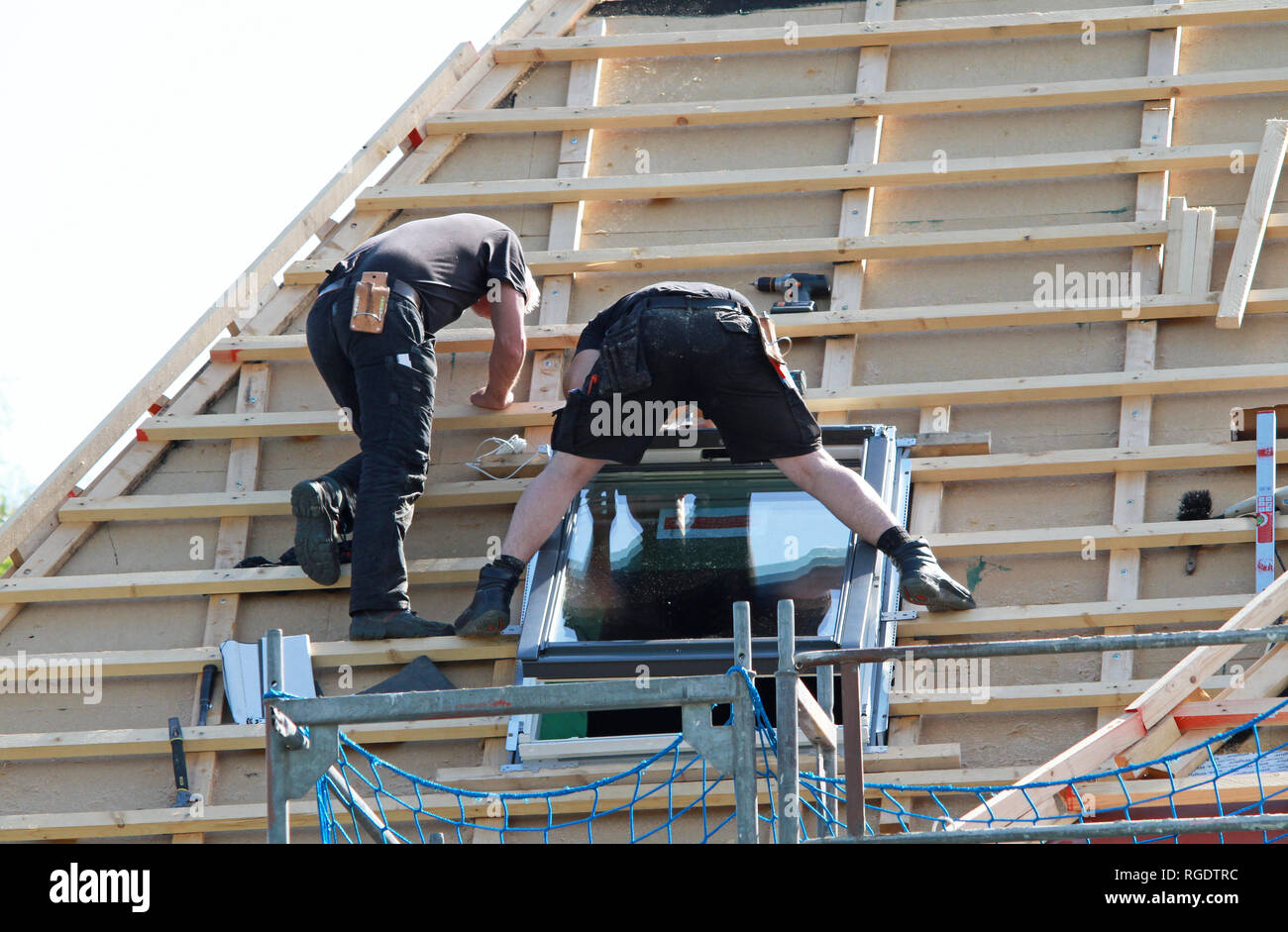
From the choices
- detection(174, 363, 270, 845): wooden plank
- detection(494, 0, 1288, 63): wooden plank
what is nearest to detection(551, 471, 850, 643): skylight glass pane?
detection(174, 363, 270, 845): wooden plank

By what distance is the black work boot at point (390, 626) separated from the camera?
17.7 ft

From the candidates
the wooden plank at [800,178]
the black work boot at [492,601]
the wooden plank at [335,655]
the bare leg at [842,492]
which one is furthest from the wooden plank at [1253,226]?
the wooden plank at [335,655]

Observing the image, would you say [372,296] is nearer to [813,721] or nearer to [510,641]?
[510,641]

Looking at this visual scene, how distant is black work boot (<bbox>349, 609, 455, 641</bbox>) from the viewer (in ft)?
17.7

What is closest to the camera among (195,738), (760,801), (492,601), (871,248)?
(760,801)

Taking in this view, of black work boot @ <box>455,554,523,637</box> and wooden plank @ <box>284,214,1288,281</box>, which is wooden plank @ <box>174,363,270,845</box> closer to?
black work boot @ <box>455,554,523,637</box>

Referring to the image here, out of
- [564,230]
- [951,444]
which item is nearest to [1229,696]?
[951,444]

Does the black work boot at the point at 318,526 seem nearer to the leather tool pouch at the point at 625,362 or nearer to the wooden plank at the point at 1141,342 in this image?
the leather tool pouch at the point at 625,362

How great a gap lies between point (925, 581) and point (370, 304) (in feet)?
6.87

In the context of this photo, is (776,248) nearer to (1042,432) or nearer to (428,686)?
(1042,432)

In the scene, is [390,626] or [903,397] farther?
[903,397]

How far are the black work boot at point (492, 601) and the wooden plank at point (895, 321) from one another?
115 cm

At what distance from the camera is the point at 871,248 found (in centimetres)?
615

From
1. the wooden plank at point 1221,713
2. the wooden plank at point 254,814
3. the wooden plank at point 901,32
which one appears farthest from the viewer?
the wooden plank at point 901,32
